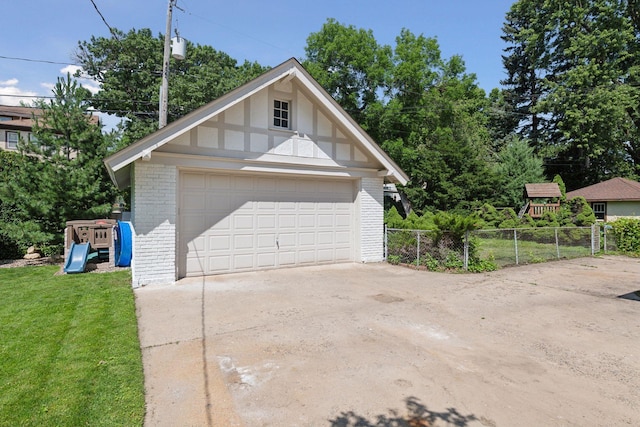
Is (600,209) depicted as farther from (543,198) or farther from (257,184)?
(257,184)

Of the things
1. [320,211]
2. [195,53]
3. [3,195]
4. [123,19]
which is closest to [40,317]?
[320,211]

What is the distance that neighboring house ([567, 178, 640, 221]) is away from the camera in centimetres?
2134

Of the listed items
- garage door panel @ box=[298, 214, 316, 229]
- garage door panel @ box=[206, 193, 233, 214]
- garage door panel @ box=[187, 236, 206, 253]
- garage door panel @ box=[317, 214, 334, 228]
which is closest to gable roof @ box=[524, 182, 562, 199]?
garage door panel @ box=[317, 214, 334, 228]

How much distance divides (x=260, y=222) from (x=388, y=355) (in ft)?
19.3

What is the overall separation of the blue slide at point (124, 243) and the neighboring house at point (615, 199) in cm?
2672

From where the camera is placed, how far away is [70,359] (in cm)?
402

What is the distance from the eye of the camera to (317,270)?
9.72 meters

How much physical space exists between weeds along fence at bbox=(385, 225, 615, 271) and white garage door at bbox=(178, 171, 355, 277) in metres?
1.72

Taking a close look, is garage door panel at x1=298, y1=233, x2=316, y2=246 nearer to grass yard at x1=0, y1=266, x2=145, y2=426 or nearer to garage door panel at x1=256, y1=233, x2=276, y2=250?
garage door panel at x1=256, y1=233, x2=276, y2=250

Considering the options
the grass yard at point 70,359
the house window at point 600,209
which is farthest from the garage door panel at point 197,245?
the house window at point 600,209

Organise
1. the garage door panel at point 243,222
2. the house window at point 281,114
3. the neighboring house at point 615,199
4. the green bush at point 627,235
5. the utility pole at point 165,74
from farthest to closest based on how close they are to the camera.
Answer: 1. the neighboring house at point 615,199
2. the green bush at point 627,235
3. the utility pole at point 165,74
4. the house window at point 281,114
5. the garage door panel at point 243,222

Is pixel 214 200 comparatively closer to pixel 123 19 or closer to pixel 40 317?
pixel 40 317

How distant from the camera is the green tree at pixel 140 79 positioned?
2684 centimetres

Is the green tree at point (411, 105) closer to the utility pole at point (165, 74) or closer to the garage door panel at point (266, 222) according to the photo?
the utility pole at point (165, 74)
